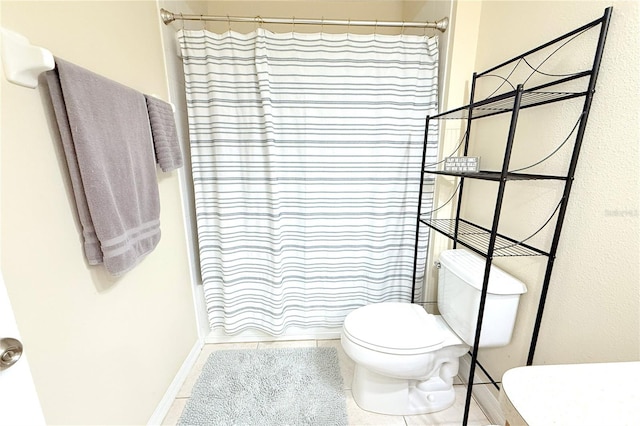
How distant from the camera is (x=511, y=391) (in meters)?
0.51

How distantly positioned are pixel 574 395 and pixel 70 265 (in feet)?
4.19

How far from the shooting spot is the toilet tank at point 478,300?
1.11 m

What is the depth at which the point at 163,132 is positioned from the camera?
1.19 meters

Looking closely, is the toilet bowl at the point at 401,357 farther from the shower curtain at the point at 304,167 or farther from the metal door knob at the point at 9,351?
the metal door knob at the point at 9,351

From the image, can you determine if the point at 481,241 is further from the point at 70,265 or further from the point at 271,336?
the point at 70,265

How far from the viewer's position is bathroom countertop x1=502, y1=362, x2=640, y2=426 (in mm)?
462

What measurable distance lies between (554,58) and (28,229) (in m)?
1.75

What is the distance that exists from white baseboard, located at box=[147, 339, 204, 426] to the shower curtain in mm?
193

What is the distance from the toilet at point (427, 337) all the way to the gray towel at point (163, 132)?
113 centimetres

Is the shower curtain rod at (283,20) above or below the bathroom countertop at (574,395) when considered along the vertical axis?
above

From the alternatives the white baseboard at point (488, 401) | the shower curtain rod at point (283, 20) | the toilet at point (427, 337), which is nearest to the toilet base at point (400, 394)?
the toilet at point (427, 337)

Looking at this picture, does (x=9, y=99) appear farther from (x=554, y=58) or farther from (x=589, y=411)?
(x=554, y=58)

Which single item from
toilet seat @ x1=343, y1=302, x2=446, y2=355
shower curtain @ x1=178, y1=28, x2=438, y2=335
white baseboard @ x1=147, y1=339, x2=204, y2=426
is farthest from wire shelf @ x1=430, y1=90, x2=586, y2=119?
white baseboard @ x1=147, y1=339, x2=204, y2=426

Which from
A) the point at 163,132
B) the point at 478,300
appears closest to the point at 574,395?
the point at 478,300
